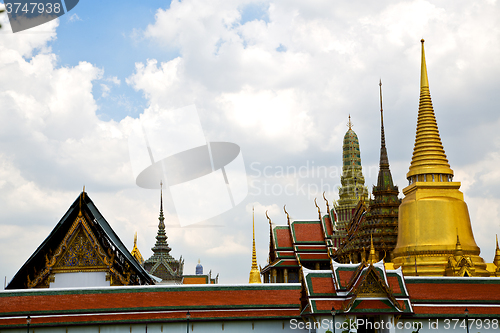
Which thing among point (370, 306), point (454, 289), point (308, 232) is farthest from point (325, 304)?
point (308, 232)

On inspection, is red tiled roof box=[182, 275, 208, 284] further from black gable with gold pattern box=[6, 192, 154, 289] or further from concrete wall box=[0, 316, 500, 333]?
concrete wall box=[0, 316, 500, 333]

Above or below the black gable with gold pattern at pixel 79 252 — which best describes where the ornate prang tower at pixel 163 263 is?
above

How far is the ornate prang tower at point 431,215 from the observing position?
33.4 m

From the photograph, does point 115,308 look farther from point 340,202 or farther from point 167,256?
point 340,202

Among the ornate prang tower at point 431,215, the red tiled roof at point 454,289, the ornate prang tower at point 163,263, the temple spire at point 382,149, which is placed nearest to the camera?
the red tiled roof at point 454,289

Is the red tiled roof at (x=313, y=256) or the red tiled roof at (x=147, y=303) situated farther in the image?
the red tiled roof at (x=313, y=256)

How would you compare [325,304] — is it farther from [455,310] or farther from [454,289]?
[454,289]

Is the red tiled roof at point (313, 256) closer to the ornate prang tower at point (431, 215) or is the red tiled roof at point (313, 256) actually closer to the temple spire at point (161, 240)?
the ornate prang tower at point (431, 215)

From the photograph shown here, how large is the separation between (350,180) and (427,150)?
116ft

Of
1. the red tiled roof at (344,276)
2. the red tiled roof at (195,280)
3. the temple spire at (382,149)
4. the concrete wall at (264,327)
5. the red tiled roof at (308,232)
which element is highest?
the temple spire at (382,149)

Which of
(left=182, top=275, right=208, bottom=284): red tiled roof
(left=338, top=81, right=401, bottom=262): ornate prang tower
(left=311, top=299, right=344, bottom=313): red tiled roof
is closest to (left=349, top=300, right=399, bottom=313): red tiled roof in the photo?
(left=311, top=299, right=344, bottom=313): red tiled roof

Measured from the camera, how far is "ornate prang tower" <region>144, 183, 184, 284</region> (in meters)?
61.6

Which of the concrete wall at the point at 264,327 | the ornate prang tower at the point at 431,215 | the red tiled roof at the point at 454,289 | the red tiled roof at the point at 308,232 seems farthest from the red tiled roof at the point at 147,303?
the red tiled roof at the point at 308,232

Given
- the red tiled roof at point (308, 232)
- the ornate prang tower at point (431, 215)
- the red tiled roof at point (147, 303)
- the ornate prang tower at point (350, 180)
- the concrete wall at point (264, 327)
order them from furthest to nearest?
the ornate prang tower at point (350, 180) → the red tiled roof at point (308, 232) → the ornate prang tower at point (431, 215) → the concrete wall at point (264, 327) → the red tiled roof at point (147, 303)
